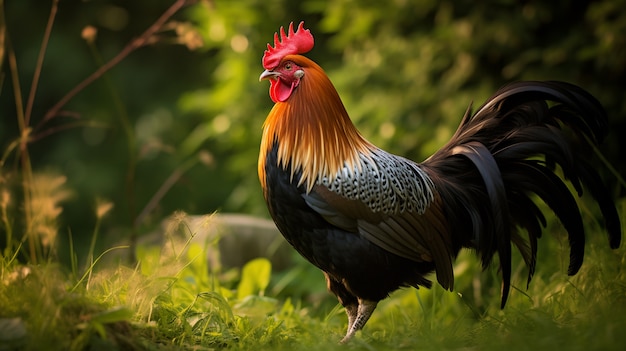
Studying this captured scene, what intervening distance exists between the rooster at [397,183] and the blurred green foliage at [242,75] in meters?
1.25

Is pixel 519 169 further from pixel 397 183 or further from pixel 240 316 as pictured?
pixel 240 316

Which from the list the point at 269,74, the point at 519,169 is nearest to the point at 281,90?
the point at 269,74

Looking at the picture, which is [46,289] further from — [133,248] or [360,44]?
[360,44]

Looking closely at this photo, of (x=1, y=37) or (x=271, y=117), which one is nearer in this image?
(x=271, y=117)

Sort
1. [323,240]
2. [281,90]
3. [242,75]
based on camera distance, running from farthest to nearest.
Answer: [242,75]
[281,90]
[323,240]

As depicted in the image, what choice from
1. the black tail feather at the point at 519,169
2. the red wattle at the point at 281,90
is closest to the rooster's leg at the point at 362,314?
the black tail feather at the point at 519,169

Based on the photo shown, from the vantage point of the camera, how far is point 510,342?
9.52 feet

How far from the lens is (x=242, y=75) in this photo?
7129mm

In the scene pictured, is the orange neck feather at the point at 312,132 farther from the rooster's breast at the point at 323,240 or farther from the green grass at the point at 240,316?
the green grass at the point at 240,316

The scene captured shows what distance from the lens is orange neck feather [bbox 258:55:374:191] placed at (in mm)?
3254

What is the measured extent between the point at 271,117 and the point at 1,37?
64.0 inches

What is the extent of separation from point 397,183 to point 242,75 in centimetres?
413

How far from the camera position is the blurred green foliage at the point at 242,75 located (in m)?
5.25

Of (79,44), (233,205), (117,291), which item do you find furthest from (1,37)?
(79,44)
